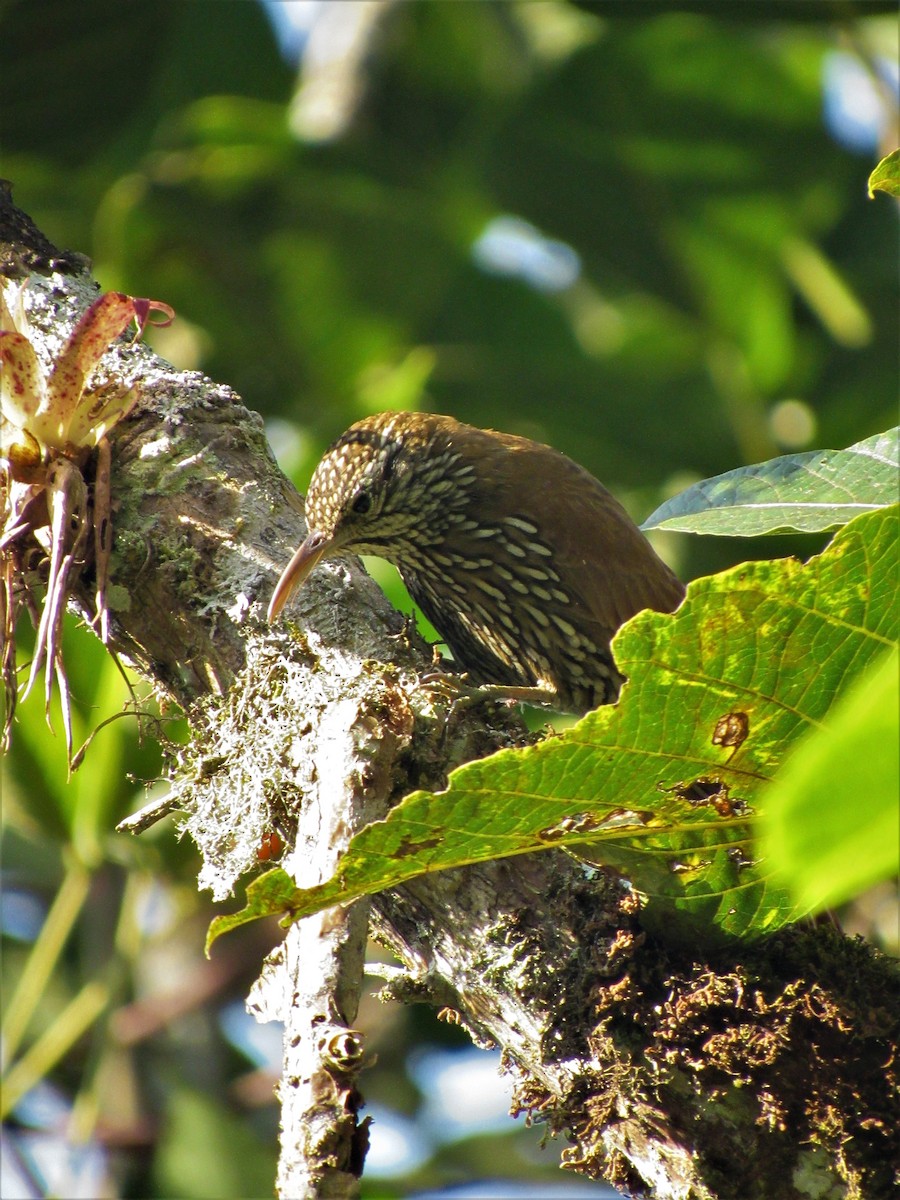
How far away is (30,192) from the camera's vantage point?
23.2 ft

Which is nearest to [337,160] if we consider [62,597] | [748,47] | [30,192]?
Answer: [30,192]

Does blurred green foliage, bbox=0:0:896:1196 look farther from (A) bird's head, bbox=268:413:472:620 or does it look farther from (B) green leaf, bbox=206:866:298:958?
(B) green leaf, bbox=206:866:298:958

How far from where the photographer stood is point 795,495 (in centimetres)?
190

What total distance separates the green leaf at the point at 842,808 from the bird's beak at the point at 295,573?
168 centimetres

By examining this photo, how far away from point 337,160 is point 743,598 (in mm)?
5973

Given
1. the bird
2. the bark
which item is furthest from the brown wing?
the bark

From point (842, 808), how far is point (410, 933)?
1543 mm

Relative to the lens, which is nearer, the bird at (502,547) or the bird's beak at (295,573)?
the bird's beak at (295,573)

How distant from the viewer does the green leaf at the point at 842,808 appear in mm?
774

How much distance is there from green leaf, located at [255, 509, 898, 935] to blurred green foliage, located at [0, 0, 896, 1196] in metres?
4.40

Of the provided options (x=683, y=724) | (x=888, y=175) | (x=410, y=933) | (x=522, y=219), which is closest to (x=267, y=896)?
(x=683, y=724)

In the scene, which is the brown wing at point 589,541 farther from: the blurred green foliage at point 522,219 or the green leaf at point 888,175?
the blurred green foliage at point 522,219

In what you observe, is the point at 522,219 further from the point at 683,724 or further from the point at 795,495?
the point at 683,724

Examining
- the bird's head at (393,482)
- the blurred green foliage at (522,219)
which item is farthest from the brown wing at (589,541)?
the blurred green foliage at (522,219)
